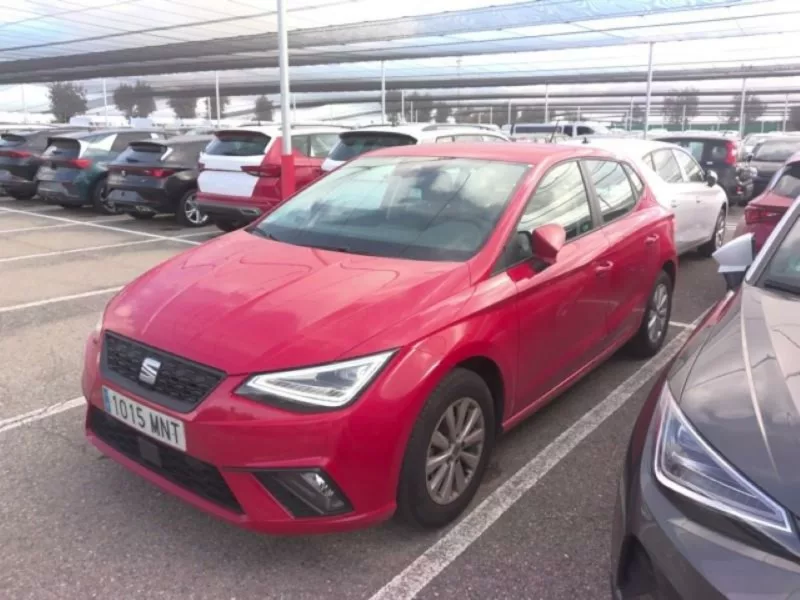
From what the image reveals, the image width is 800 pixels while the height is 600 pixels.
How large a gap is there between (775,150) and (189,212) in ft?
41.6

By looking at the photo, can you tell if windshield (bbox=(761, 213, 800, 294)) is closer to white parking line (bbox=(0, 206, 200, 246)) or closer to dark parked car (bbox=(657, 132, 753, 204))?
white parking line (bbox=(0, 206, 200, 246))

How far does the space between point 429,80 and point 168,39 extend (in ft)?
50.9

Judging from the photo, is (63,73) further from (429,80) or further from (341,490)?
(341,490)

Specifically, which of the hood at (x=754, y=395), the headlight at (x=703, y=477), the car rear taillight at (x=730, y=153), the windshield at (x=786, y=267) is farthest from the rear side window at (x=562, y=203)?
the car rear taillight at (x=730, y=153)

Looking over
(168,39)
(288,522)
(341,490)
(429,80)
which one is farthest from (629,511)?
(429,80)

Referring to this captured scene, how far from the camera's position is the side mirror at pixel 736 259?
10.8ft

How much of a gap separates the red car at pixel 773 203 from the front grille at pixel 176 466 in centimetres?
486

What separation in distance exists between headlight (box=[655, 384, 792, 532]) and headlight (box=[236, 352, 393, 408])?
0.99 m

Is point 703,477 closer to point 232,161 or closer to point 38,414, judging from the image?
point 38,414

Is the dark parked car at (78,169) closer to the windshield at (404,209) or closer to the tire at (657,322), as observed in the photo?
the windshield at (404,209)

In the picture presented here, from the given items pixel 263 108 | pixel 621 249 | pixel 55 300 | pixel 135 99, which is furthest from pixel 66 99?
pixel 621 249

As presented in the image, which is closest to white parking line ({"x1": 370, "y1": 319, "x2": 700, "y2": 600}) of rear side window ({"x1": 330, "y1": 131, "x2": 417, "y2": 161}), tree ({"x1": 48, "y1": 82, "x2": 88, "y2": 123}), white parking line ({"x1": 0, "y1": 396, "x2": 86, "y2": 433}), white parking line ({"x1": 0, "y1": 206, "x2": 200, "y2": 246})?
white parking line ({"x1": 0, "y1": 396, "x2": 86, "y2": 433})

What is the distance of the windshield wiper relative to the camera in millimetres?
2730

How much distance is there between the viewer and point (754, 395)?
1.96m
